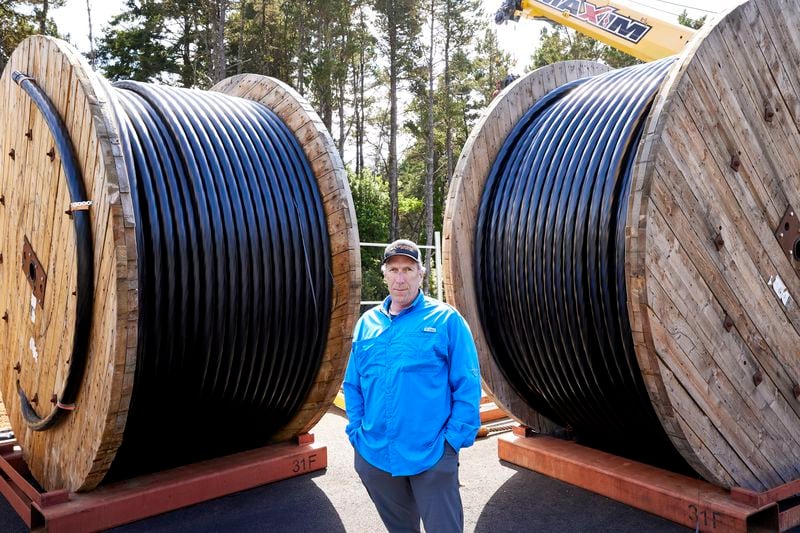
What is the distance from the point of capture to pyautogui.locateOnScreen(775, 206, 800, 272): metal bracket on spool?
4.15 metres

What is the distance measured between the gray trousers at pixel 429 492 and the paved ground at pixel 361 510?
4.00 feet

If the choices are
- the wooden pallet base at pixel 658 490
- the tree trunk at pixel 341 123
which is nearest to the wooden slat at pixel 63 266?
the wooden pallet base at pixel 658 490

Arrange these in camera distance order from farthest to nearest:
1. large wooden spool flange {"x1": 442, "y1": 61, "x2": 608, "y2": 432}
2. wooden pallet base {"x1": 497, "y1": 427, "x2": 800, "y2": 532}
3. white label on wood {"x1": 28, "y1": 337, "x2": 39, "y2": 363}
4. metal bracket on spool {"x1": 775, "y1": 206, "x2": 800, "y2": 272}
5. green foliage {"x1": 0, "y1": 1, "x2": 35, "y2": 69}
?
green foliage {"x1": 0, "y1": 1, "x2": 35, "y2": 69} < large wooden spool flange {"x1": 442, "y1": 61, "x2": 608, "y2": 432} < white label on wood {"x1": 28, "y1": 337, "x2": 39, "y2": 363} < metal bracket on spool {"x1": 775, "y1": 206, "x2": 800, "y2": 272} < wooden pallet base {"x1": 497, "y1": 427, "x2": 800, "y2": 532}

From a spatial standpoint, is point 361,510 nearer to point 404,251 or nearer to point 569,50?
point 404,251

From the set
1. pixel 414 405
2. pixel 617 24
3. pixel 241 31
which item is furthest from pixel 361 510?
pixel 241 31

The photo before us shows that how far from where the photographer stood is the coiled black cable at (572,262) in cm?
402

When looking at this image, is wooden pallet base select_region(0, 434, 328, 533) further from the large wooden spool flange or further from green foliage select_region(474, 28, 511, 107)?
green foliage select_region(474, 28, 511, 107)

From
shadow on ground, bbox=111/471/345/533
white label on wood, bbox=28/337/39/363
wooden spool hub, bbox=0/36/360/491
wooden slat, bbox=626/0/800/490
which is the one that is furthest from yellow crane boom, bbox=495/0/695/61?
white label on wood, bbox=28/337/39/363

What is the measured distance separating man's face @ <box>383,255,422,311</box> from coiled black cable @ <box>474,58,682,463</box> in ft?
5.27

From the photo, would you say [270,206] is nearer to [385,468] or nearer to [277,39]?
[385,468]

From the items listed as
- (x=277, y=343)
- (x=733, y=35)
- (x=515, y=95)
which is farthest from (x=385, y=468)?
(x=515, y=95)

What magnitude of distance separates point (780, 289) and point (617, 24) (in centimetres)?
807

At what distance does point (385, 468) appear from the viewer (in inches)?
105

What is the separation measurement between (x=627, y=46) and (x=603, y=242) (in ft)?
25.9
